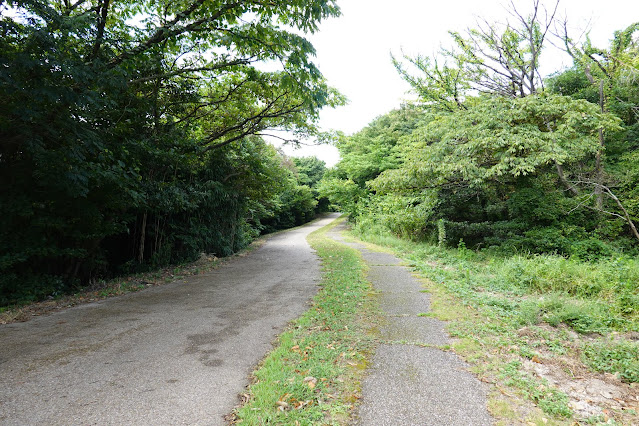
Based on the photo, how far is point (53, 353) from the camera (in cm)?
350

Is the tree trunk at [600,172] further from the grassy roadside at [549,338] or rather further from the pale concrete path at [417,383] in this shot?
the pale concrete path at [417,383]

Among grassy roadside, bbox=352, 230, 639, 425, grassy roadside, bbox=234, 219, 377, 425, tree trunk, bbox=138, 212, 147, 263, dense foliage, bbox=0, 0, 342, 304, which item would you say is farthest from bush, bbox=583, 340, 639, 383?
tree trunk, bbox=138, 212, 147, 263

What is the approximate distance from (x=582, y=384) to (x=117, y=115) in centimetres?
839

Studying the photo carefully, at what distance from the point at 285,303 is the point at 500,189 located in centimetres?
1027

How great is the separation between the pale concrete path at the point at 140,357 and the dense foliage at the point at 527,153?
23.6ft

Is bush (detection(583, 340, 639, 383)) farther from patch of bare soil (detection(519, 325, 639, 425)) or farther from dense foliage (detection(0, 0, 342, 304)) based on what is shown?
dense foliage (detection(0, 0, 342, 304))

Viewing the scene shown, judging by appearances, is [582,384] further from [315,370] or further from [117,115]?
[117,115]

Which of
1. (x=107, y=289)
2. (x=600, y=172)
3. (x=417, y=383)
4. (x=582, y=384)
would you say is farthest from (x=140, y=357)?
(x=600, y=172)

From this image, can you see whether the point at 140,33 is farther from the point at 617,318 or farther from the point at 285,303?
the point at 617,318

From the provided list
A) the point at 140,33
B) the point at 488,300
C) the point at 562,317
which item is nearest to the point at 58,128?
the point at 140,33

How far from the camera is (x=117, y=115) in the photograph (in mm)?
6402

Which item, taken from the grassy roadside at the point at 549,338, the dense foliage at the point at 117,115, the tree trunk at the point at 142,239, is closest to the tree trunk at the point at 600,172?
the grassy roadside at the point at 549,338

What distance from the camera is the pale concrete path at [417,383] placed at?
2.43 m

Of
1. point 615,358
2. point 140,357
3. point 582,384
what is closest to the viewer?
point 582,384
